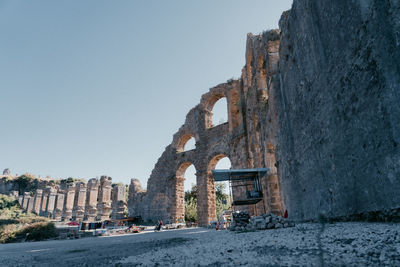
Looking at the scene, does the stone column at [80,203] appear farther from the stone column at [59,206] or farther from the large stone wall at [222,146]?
the large stone wall at [222,146]

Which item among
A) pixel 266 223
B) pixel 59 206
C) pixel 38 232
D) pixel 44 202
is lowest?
pixel 38 232

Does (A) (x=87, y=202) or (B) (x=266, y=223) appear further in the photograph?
(A) (x=87, y=202)

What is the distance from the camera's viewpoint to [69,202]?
83.6 feet

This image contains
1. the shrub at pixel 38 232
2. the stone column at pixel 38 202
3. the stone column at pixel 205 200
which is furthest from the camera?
the stone column at pixel 38 202

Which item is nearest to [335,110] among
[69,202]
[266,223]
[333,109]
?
[333,109]

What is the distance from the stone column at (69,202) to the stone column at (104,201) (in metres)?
4.58

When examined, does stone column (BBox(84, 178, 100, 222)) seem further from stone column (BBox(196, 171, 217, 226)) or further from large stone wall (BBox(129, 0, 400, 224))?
large stone wall (BBox(129, 0, 400, 224))

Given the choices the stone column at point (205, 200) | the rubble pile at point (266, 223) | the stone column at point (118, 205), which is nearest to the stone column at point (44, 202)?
the stone column at point (118, 205)

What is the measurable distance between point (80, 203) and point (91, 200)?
1.29 metres

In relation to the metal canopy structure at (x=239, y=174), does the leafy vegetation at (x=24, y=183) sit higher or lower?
higher

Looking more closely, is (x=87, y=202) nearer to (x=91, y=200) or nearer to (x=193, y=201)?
(x=91, y=200)

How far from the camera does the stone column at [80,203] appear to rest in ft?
77.8

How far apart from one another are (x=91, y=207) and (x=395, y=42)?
25.7 m

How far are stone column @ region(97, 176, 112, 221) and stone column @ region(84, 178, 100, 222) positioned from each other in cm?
113
